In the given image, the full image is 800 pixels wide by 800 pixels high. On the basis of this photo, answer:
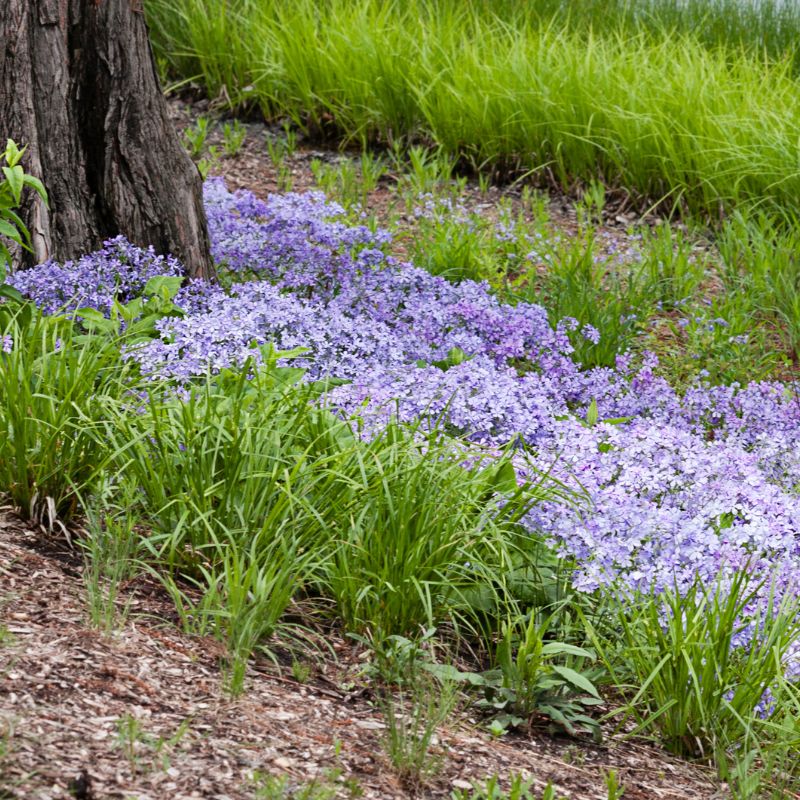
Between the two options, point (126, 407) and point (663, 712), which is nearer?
point (663, 712)

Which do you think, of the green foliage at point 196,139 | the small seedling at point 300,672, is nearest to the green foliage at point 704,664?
the small seedling at point 300,672

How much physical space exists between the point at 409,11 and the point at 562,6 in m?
2.10

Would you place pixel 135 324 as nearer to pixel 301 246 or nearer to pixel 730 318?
pixel 301 246

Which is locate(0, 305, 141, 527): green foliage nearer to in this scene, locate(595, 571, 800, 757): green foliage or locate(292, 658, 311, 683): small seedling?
locate(292, 658, 311, 683): small seedling

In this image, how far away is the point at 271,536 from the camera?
3.02m

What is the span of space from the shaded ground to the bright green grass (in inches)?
203

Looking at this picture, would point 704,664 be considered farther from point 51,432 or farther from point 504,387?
point 51,432

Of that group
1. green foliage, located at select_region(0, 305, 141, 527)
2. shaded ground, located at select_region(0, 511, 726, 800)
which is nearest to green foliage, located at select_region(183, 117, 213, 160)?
green foliage, located at select_region(0, 305, 141, 527)

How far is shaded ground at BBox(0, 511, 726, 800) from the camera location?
209 cm

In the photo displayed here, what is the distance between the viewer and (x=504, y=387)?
3.86 metres

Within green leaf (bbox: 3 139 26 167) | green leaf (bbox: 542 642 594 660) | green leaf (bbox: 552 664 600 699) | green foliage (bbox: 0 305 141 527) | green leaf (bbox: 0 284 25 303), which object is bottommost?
green leaf (bbox: 552 664 600 699)

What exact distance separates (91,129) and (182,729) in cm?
317

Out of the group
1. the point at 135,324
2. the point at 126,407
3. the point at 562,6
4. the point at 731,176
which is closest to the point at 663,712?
the point at 126,407

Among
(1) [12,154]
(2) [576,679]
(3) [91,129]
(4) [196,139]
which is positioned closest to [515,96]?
(4) [196,139]
